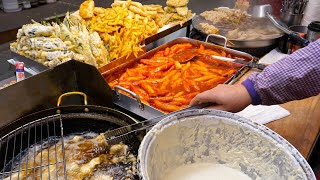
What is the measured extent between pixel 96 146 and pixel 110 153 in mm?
81

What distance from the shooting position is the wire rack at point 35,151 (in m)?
1.28

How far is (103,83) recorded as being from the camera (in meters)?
1.86

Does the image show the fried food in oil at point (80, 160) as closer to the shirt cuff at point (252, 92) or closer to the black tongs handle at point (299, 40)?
the shirt cuff at point (252, 92)

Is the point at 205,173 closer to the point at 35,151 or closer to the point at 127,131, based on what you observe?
the point at 127,131

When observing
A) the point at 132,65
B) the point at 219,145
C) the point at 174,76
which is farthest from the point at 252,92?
the point at 132,65

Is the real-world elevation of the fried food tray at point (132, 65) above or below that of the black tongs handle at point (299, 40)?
below

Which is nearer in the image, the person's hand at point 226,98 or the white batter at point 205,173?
the white batter at point 205,173

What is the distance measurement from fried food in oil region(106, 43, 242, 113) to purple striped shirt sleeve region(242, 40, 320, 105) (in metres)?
Answer: 0.63

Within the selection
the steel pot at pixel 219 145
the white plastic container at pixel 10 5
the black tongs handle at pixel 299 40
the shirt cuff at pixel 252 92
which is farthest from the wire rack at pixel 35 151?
the white plastic container at pixel 10 5

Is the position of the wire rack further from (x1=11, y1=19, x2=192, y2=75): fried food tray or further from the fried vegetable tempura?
the fried vegetable tempura

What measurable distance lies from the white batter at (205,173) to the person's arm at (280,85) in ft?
1.04

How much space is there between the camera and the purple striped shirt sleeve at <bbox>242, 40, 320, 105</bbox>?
1435mm

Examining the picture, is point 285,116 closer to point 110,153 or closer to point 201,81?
point 201,81

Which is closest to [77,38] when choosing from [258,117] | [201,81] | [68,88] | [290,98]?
[68,88]
